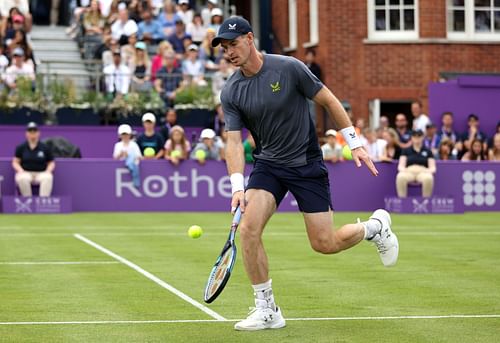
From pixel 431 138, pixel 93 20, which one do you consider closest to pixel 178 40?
pixel 93 20

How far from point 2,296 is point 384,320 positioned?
337 centimetres

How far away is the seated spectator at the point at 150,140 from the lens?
23.7m

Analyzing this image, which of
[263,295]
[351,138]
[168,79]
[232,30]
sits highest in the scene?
[232,30]

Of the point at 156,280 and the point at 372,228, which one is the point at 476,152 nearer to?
the point at 156,280

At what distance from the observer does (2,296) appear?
10664mm

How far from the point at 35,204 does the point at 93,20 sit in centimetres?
827

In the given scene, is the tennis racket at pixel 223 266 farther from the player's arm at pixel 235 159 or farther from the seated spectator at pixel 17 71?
the seated spectator at pixel 17 71

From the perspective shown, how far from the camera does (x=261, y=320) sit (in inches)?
342

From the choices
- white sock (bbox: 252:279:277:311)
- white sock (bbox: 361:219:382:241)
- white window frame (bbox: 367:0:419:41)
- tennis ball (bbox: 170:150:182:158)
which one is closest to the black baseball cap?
white sock (bbox: 252:279:277:311)

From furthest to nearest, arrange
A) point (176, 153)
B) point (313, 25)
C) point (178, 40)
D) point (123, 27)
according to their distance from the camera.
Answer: point (313, 25), point (178, 40), point (123, 27), point (176, 153)

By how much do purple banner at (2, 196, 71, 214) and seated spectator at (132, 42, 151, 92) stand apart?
4.98 meters

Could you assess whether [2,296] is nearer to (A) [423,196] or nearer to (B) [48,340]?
(B) [48,340]

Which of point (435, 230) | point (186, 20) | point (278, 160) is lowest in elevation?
point (435, 230)

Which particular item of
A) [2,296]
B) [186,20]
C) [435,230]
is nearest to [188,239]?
[435,230]
